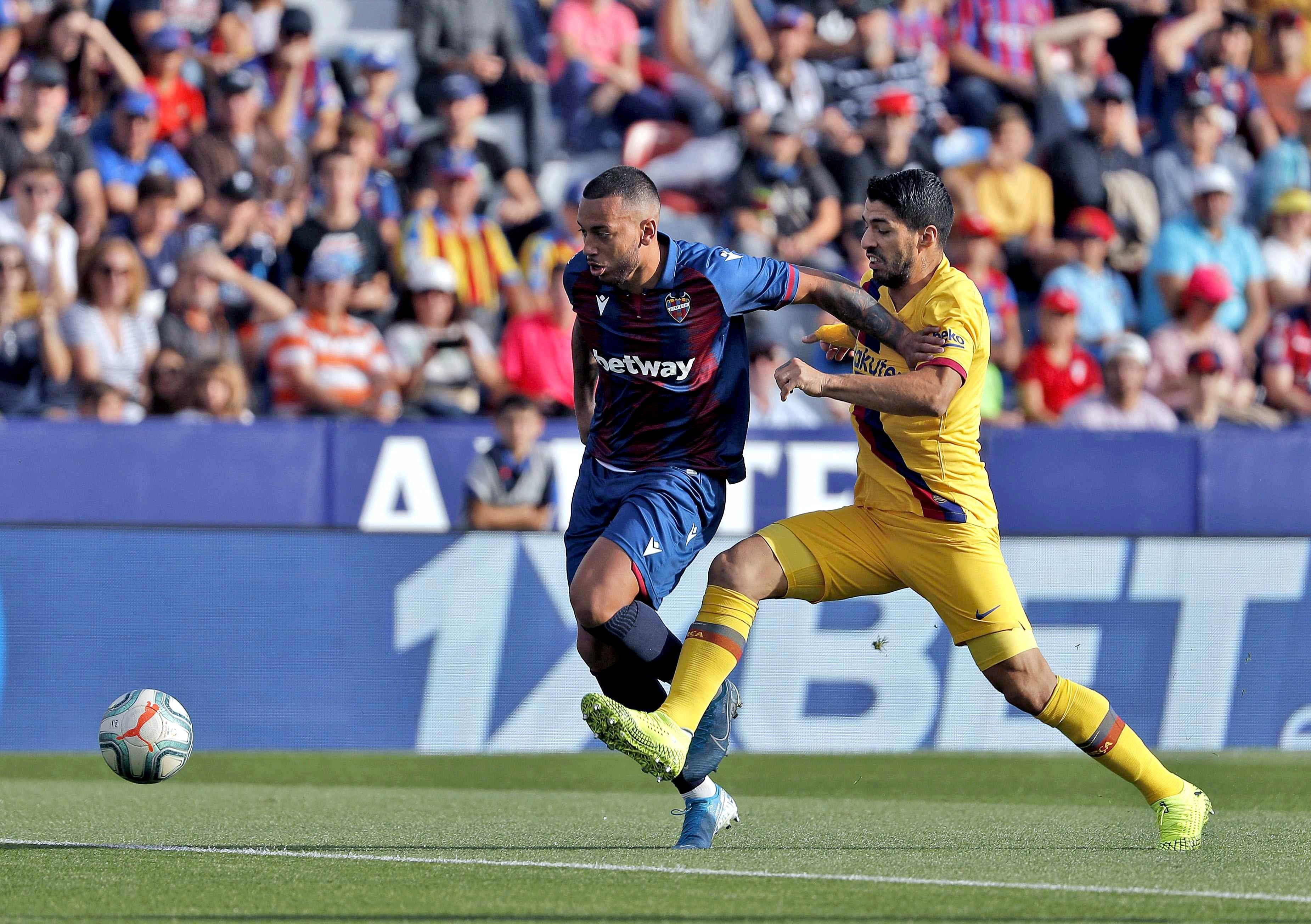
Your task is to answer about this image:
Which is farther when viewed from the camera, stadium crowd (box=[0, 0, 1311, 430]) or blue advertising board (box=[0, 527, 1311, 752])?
stadium crowd (box=[0, 0, 1311, 430])

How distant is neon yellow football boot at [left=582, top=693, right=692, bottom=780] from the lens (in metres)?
5.55

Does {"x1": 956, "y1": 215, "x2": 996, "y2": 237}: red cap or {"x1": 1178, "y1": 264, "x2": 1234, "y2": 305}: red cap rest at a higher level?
{"x1": 956, "y1": 215, "x2": 996, "y2": 237}: red cap

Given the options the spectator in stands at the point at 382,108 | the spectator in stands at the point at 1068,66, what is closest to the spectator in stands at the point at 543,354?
the spectator in stands at the point at 382,108

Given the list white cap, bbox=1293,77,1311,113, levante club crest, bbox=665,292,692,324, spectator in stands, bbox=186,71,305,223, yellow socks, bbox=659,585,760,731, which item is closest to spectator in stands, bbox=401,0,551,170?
spectator in stands, bbox=186,71,305,223

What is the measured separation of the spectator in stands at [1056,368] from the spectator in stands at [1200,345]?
528 mm

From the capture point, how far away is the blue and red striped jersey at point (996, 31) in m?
16.4

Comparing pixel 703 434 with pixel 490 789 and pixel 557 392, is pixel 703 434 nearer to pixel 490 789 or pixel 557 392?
pixel 490 789

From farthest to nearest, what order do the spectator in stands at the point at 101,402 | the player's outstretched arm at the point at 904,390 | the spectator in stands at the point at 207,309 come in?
the spectator in stands at the point at 207,309, the spectator in stands at the point at 101,402, the player's outstretched arm at the point at 904,390

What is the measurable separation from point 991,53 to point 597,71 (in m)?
3.54

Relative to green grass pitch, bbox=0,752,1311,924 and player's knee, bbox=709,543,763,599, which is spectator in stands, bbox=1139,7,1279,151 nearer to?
green grass pitch, bbox=0,752,1311,924

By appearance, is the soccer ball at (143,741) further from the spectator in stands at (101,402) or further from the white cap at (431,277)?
the white cap at (431,277)

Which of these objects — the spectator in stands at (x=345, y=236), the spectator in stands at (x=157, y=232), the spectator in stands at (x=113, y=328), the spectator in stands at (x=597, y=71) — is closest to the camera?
the spectator in stands at (x=113, y=328)

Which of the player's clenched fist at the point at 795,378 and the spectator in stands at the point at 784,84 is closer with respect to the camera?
the player's clenched fist at the point at 795,378

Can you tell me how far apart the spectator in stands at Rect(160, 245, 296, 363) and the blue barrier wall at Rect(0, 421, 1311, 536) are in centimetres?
89
